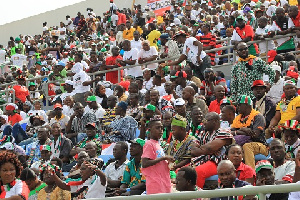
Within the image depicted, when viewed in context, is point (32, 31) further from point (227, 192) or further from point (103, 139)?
point (227, 192)

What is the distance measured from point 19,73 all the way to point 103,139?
8.53 m

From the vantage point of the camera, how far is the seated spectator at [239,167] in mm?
8242

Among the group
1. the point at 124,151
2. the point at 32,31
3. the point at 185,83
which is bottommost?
the point at 124,151

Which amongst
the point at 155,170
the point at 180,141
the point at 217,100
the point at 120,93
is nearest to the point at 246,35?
the point at 120,93

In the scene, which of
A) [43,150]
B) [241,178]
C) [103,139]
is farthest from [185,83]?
[241,178]

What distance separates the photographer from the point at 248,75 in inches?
492

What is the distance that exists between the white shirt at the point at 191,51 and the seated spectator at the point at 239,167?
6122 mm

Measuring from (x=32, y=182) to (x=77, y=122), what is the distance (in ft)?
13.4

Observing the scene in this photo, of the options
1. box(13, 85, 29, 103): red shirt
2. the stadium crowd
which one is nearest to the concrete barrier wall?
the stadium crowd

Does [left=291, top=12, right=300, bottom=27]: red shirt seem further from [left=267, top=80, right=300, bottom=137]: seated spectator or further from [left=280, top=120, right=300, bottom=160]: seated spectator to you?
[left=280, top=120, right=300, bottom=160]: seated spectator

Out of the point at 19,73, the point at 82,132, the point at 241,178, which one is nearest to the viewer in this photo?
the point at 241,178

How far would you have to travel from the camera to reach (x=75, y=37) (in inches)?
1133

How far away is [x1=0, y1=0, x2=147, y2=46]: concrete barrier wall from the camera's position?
113 feet

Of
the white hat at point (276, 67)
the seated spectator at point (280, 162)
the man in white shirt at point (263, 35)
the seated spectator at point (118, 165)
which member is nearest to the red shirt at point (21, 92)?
the man in white shirt at point (263, 35)
